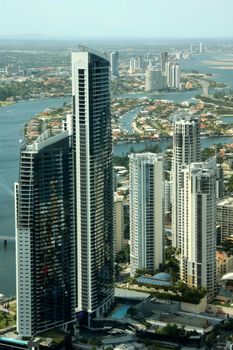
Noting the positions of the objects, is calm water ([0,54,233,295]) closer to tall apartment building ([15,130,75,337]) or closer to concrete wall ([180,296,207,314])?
tall apartment building ([15,130,75,337])

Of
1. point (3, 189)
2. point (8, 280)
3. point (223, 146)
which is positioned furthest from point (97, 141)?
point (223, 146)

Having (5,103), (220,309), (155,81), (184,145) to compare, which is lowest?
(220,309)


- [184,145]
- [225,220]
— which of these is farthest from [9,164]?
[225,220]

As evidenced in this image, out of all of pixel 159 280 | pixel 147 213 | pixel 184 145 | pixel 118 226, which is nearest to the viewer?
pixel 159 280

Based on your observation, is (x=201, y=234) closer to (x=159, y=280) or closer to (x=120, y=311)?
(x=159, y=280)

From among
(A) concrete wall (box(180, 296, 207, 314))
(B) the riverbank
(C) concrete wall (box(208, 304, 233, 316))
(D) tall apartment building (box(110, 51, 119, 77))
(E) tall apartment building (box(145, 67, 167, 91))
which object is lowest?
(C) concrete wall (box(208, 304, 233, 316))

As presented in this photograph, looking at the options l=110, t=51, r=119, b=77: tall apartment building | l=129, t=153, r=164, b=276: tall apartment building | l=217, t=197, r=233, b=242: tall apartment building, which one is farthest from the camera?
l=110, t=51, r=119, b=77: tall apartment building

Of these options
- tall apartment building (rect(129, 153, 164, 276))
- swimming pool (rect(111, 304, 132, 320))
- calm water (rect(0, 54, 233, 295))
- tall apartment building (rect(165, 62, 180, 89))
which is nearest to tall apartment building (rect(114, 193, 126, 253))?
tall apartment building (rect(129, 153, 164, 276))
